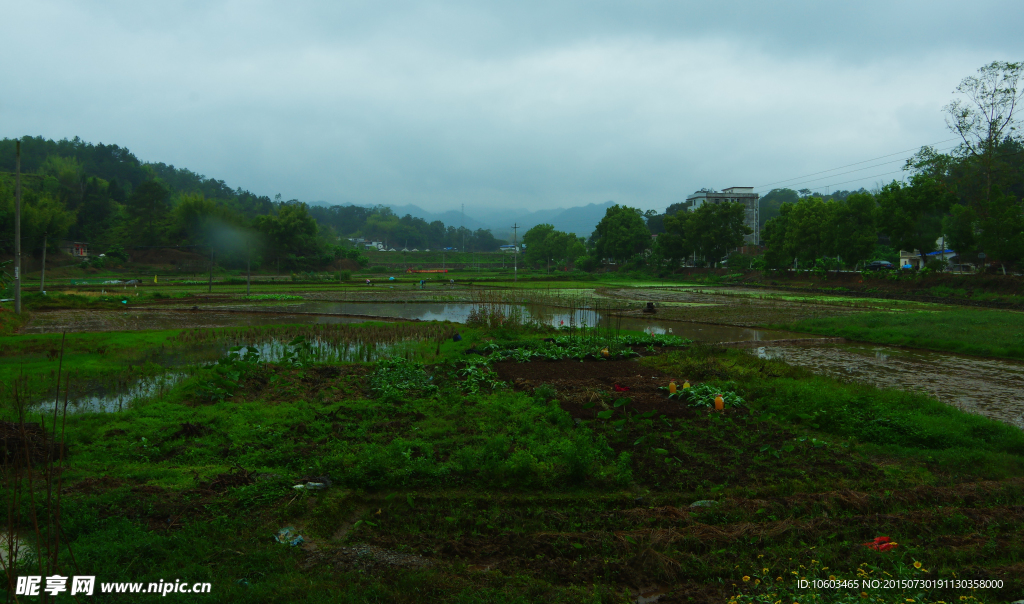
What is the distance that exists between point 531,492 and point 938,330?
19.3m

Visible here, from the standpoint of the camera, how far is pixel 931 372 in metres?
13.7

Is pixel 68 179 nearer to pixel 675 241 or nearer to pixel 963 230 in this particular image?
pixel 675 241

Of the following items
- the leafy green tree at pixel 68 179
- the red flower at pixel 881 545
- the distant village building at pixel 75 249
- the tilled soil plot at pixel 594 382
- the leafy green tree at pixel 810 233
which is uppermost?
the leafy green tree at pixel 68 179

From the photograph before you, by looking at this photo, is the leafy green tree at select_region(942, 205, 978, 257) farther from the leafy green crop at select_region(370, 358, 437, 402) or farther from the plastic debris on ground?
the plastic debris on ground

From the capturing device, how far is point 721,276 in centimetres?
5988

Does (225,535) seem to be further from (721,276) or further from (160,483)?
(721,276)

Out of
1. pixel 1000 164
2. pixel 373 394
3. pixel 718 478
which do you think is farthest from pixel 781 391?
pixel 1000 164

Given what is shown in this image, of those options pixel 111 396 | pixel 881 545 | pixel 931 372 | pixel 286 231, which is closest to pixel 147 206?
pixel 286 231

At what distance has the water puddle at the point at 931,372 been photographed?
10.7 meters

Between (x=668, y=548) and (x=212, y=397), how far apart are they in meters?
7.93

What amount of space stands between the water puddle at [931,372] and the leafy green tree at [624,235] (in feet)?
188

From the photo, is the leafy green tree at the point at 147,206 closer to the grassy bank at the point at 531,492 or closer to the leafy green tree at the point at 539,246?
the leafy green tree at the point at 539,246

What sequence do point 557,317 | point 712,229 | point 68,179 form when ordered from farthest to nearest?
point 68,179, point 712,229, point 557,317

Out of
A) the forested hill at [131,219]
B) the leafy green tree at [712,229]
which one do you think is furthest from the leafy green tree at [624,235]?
the forested hill at [131,219]
